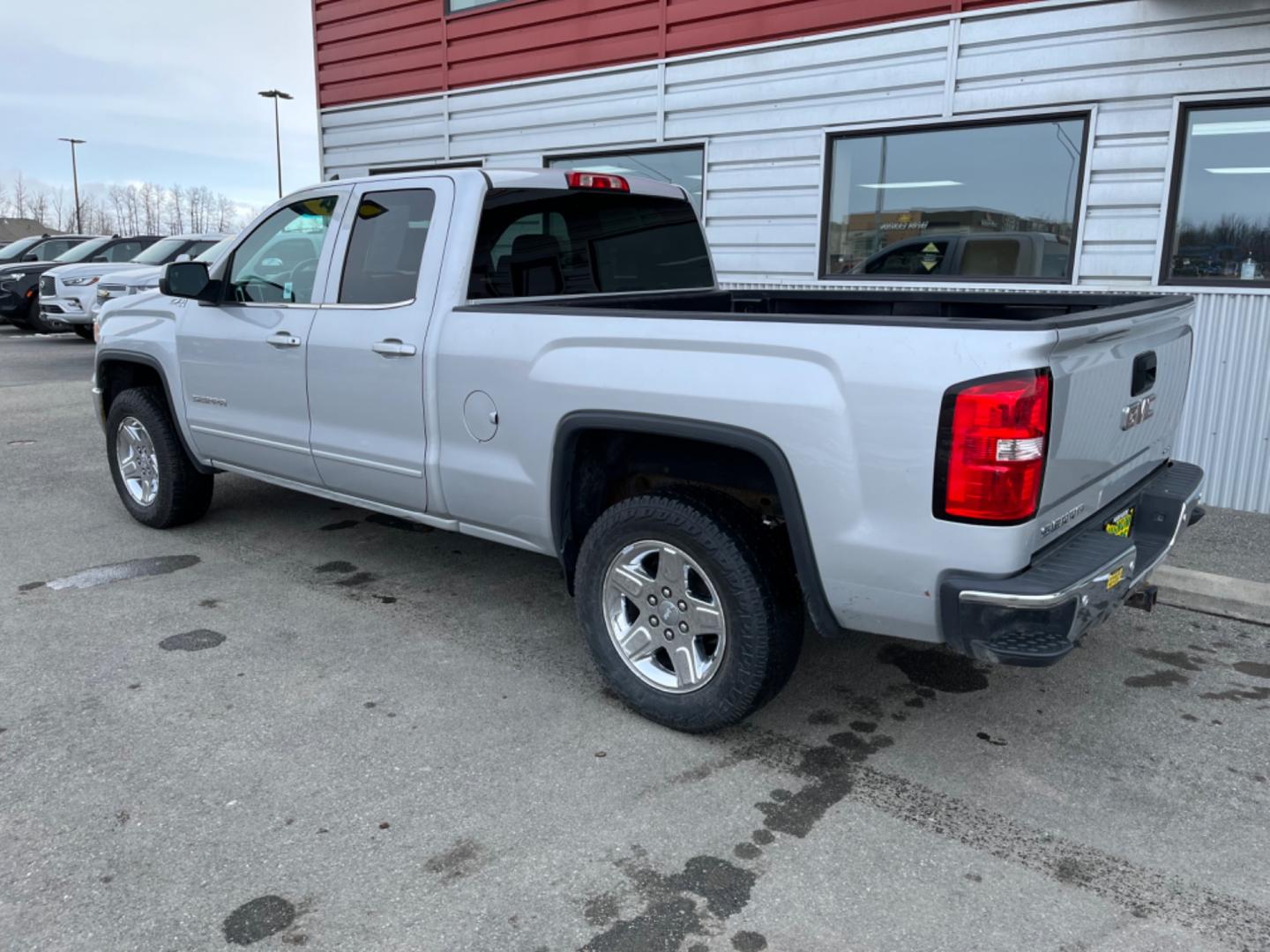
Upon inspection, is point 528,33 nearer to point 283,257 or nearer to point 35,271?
point 283,257

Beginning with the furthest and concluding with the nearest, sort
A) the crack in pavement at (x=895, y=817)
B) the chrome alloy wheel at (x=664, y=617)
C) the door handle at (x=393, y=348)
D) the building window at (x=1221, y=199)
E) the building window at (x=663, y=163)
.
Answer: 1. the building window at (x=663, y=163)
2. the building window at (x=1221, y=199)
3. the door handle at (x=393, y=348)
4. the chrome alloy wheel at (x=664, y=617)
5. the crack in pavement at (x=895, y=817)

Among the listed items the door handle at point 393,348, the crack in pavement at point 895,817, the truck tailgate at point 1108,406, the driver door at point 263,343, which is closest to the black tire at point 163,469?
the driver door at point 263,343

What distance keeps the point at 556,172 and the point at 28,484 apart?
4.90 metres

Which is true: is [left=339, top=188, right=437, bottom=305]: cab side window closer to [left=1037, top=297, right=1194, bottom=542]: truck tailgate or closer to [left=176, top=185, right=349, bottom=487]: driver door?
[left=176, top=185, right=349, bottom=487]: driver door

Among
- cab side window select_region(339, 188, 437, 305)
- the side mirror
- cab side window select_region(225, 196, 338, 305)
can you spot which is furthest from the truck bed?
the side mirror

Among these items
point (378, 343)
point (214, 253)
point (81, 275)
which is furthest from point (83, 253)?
point (378, 343)

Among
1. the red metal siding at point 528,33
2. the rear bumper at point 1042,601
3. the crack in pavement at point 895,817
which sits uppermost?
the red metal siding at point 528,33

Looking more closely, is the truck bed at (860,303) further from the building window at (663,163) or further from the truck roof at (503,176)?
the building window at (663,163)

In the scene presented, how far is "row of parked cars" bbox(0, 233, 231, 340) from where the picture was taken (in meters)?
13.4

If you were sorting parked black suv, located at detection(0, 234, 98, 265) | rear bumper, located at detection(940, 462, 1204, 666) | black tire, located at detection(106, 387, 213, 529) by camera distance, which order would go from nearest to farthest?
1. rear bumper, located at detection(940, 462, 1204, 666)
2. black tire, located at detection(106, 387, 213, 529)
3. parked black suv, located at detection(0, 234, 98, 265)

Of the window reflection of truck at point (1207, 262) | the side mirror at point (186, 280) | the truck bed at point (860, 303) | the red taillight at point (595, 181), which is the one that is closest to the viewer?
the truck bed at point (860, 303)

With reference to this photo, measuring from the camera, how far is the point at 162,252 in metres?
14.6

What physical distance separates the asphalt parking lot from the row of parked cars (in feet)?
29.9

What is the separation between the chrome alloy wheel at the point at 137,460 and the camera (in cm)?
567
